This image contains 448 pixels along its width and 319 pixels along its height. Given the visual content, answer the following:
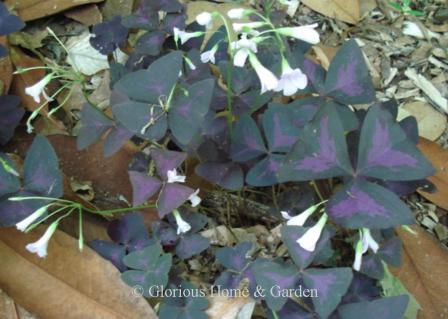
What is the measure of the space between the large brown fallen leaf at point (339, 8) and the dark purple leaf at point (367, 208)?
978 millimetres

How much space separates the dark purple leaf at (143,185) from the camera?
1299mm

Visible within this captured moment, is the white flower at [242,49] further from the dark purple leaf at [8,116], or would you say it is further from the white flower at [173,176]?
the dark purple leaf at [8,116]

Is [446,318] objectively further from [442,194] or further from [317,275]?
[317,275]

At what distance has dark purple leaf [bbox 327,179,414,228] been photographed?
1.10m

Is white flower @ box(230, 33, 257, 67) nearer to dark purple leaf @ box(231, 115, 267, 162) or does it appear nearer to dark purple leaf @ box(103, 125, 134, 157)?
dark purple leaf @ box(231, 115, 267, 162)

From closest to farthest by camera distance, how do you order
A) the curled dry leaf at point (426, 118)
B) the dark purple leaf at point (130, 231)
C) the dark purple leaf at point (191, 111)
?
the dark purple leaf at point (191, 111) → the dark purple leaf at point (130, 231) → the curled dry leaf at point (426, 118)

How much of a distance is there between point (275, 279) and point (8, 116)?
0.87 m

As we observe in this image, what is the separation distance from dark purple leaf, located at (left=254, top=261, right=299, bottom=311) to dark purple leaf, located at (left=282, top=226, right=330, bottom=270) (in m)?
0.03

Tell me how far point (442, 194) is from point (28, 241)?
1.11 metres

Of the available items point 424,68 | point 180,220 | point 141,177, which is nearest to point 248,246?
point 180,220

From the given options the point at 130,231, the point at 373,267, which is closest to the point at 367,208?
the point at 373,267

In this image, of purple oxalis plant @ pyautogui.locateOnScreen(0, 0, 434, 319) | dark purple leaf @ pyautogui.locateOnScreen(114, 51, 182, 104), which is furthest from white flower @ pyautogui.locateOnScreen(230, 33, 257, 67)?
dark purple leaf @ pyautogui.locateOnScreen(114, 51, 182, 104)

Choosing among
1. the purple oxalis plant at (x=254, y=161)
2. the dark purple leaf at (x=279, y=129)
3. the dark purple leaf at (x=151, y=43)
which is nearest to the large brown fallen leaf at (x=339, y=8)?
the purple oxalis plant at (x=254, y=161)

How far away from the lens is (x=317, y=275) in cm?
119
